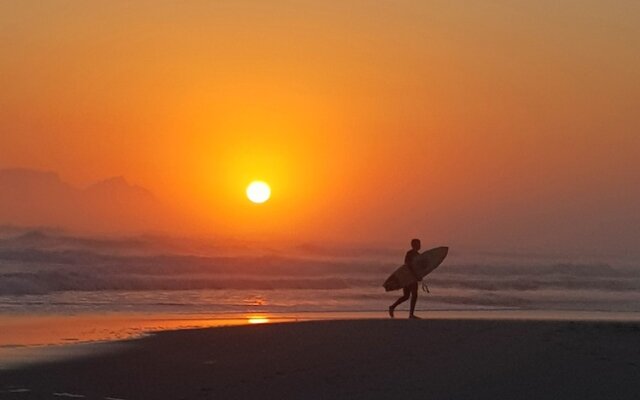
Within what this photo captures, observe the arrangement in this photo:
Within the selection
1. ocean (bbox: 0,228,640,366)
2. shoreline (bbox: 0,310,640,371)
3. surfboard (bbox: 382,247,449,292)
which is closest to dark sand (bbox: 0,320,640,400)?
shoreline (bbox: 0,310,640,371)

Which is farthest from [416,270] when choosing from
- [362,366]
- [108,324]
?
[362,366]

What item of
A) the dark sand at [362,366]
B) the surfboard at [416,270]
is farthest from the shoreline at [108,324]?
the surfboard at [416,270]

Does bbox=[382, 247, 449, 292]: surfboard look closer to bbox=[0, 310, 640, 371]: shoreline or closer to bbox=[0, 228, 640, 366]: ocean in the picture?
bbox=[0, 310, 640, 371]: shoreline

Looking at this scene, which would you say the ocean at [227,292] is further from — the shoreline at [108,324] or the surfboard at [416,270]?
the surfboard at [416,270]

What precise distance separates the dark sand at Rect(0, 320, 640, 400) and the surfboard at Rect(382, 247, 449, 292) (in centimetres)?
353

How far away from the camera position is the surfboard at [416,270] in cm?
1923

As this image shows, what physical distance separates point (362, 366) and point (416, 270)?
7797mm

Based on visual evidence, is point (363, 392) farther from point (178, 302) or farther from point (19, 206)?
point (19, 206)

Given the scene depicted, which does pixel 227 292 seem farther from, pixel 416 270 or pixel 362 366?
pixel 362 366

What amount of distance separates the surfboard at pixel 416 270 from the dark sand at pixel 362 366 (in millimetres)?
3534

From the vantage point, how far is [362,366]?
37.9 ft

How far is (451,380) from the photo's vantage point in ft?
34.3

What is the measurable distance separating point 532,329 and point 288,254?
49064 mm

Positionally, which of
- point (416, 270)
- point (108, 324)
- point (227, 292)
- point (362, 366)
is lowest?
point (362, 366)
